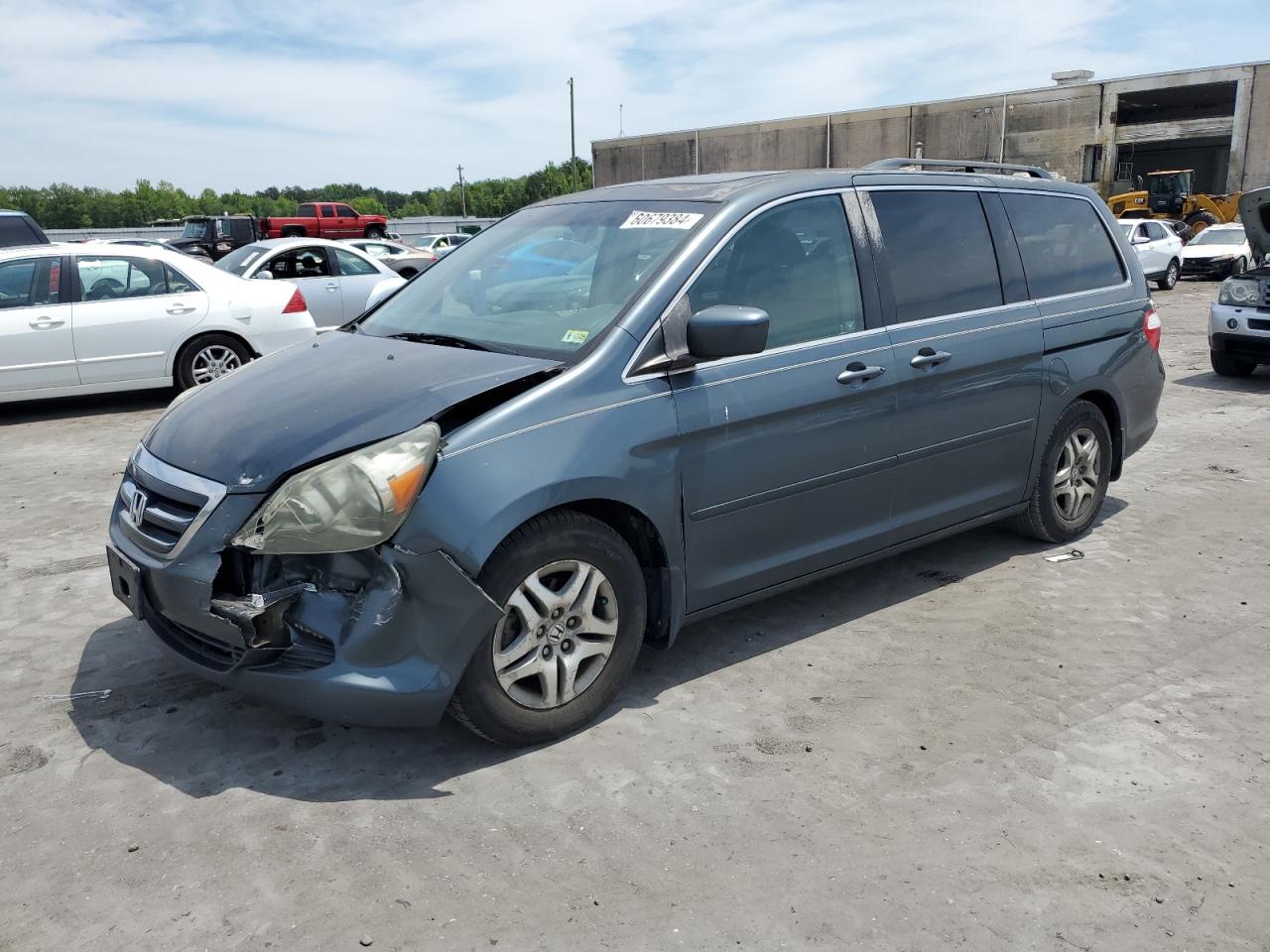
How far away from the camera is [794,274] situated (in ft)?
13.7

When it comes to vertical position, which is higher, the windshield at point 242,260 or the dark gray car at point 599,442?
the windshield at point 242,260

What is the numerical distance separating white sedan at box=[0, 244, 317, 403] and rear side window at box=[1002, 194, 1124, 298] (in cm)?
648

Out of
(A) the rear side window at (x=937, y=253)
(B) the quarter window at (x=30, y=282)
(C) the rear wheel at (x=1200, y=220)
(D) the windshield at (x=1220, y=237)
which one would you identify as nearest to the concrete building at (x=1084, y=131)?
(C) the rear wheel at (x=1200, y=220)

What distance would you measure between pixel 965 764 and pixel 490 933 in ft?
5.44

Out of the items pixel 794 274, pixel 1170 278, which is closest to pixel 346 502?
pixel 794 274

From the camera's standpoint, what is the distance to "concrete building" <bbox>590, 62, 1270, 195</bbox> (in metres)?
50.3

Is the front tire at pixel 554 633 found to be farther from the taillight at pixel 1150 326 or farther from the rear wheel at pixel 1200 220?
the rear wheel at pixel 1200 220

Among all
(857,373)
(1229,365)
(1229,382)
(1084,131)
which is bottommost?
(1229,382)

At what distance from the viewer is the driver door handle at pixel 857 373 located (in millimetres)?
4199

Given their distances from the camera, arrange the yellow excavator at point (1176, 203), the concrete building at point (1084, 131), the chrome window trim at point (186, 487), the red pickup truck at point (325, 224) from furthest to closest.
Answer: the concrete building at point (1084, 131), the red pickup truck at point (325, 224), the yellow excavator at point (1176, 203), the chrome window trim at point (186, 487)

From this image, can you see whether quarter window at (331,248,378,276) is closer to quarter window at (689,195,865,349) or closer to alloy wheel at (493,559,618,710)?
quarter window at (689,195,865,349)

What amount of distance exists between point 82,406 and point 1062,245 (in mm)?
9036

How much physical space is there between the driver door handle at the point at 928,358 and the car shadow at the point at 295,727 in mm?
1134

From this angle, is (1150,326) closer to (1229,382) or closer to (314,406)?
(314,406)
